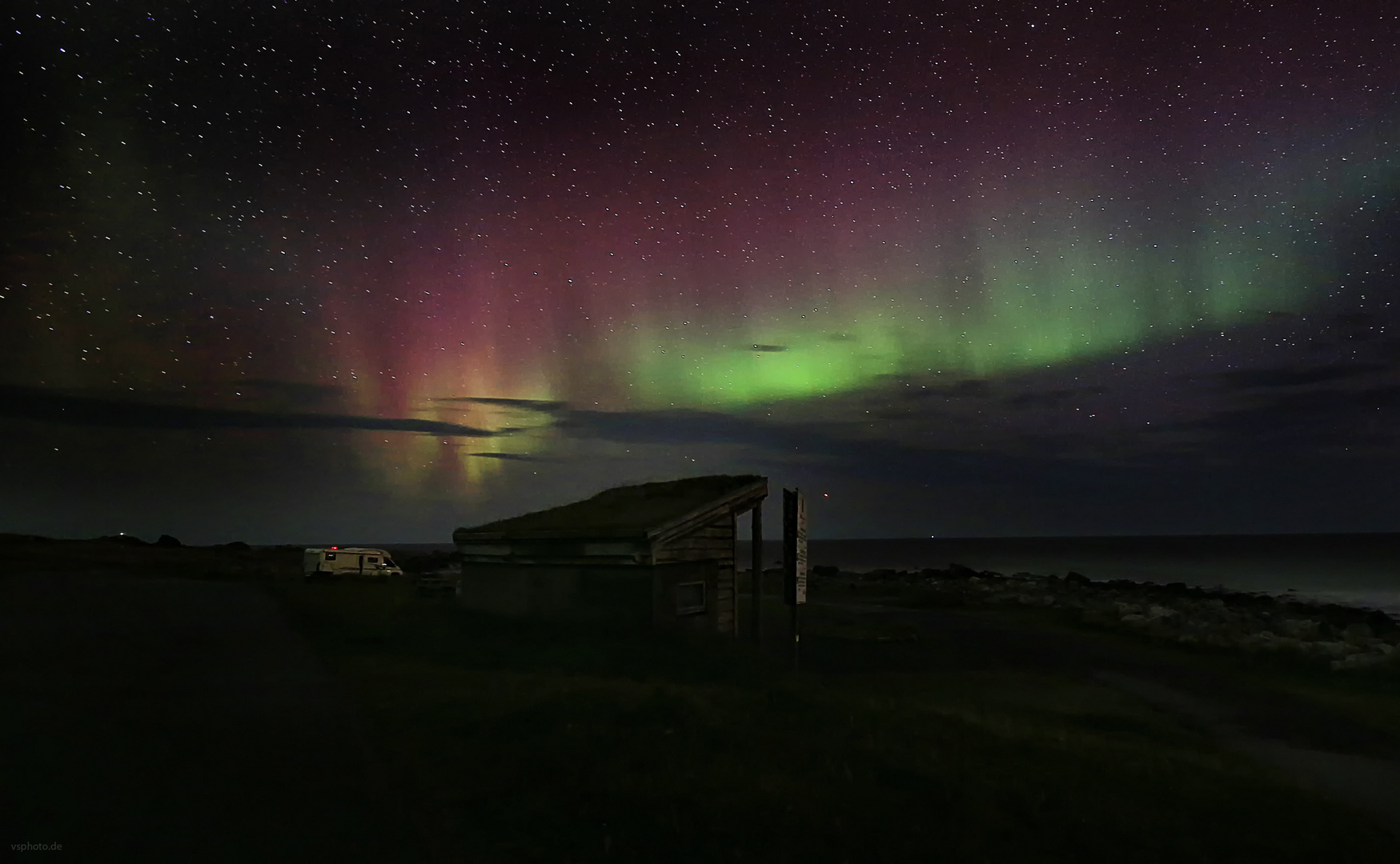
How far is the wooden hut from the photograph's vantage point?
20016 millimetres

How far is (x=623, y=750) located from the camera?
9766 millimetres

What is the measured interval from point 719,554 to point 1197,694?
39.3ft

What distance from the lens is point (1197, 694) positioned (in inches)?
830

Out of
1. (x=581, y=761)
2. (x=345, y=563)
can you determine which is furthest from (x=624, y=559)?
(x=345, y=563)

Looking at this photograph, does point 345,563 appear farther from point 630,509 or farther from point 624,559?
point 624,559

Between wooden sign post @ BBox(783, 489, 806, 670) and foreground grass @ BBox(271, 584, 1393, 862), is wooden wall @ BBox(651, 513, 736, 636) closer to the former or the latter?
wooden sign post @ BBox(783, 489, 806, 670)

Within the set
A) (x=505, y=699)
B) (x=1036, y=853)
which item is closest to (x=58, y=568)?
(x=505, y=699)

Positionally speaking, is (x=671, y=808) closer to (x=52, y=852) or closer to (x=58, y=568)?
(x=52, y=852)

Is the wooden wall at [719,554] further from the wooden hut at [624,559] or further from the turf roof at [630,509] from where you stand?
the turf roof at [630,509]

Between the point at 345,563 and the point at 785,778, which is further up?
the point at 345,563

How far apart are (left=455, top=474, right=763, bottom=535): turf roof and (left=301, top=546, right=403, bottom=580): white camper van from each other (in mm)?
22095

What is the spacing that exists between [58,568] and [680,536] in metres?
40.7

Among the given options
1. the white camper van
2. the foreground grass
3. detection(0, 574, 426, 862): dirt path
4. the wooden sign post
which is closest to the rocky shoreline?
the foreground grass

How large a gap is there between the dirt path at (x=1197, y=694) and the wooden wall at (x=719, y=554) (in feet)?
8.30
